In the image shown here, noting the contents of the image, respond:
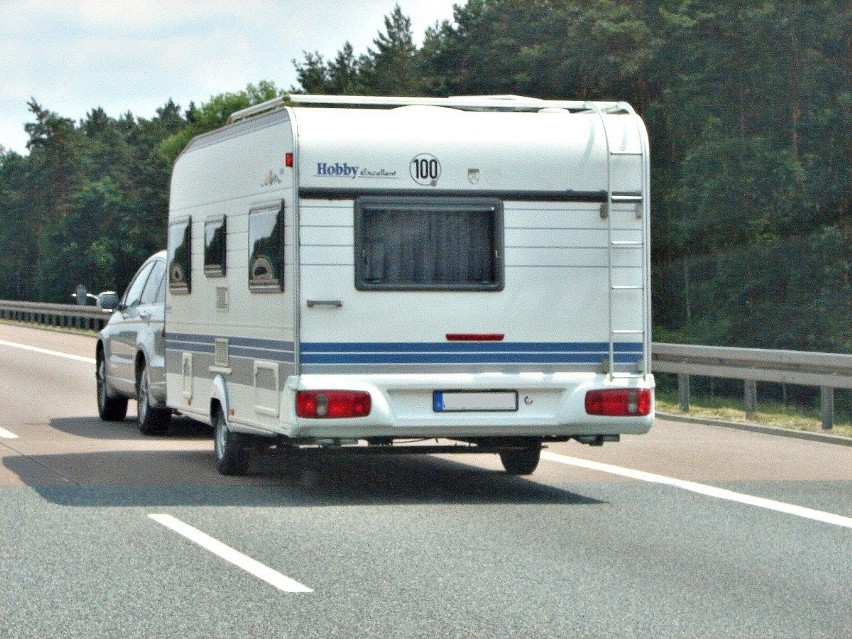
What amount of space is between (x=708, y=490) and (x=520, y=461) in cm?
173

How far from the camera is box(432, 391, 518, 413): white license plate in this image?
37.7 ft

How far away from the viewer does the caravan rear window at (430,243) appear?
11.5m

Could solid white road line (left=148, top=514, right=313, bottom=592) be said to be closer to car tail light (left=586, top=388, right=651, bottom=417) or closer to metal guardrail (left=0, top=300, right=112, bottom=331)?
car tail light (left=586, top=388, right=651, bottom=417)

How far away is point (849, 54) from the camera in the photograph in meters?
51.6

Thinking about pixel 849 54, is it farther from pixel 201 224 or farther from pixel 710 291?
pixel 201 224

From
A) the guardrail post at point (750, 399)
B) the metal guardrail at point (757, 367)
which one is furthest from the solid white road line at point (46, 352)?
the guardrail post at point (750, 399)

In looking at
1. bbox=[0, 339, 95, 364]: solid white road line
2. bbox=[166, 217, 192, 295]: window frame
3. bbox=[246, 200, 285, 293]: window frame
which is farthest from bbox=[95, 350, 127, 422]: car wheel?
bbox=[0, 339, 95, 364]: solid white road line

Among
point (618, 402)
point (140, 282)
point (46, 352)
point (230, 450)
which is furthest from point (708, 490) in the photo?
point (46, 352)

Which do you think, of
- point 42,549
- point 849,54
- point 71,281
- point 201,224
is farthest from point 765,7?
point 71,281

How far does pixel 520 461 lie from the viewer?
13.4m

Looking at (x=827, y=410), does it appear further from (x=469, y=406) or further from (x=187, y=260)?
(x=187, y=260)

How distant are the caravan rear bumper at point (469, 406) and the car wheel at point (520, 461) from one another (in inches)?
56.2

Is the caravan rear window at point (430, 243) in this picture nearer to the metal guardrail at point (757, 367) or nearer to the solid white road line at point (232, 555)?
the solid white road line at point (232, 555)

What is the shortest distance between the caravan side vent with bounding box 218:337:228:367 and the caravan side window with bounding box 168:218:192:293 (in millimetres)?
933
